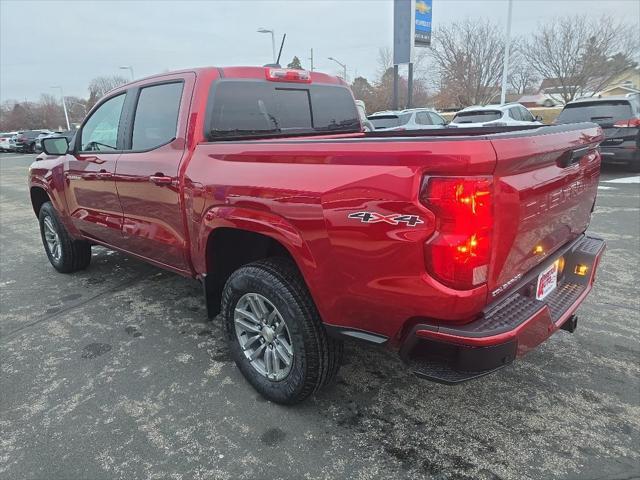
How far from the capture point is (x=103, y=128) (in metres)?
3.91

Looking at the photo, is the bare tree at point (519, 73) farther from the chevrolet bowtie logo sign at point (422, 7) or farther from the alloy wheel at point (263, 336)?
the alloy wheel at point (263, 336)

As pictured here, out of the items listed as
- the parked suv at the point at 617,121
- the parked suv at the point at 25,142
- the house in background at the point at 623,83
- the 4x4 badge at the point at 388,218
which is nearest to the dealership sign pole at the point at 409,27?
the house in background at the point at 623,83

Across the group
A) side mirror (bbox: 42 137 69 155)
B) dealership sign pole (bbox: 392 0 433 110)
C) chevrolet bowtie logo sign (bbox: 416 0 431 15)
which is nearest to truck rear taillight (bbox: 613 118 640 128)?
side mirror (bbox: 42 137 69 155)

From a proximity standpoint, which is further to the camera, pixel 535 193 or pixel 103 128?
pixel 103 128

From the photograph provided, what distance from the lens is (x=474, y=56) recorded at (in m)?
35.5

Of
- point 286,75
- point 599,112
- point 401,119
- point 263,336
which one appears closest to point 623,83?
Result: point 401,119

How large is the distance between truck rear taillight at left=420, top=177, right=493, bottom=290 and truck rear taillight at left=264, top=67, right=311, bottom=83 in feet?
6.48

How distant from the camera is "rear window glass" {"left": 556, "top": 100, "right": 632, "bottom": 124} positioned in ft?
30.8

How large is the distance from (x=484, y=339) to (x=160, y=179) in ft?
7.39

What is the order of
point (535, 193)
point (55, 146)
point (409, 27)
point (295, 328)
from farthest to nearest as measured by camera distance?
1. point (409, 27)
2. point (55, 146)
3. point (295, 328)
4. point (535, 193)

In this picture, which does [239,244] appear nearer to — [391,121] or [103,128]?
[103,128]

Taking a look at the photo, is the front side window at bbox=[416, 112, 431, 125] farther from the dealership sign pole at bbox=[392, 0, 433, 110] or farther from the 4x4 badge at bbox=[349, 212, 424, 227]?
the dealership sign pole at bbox=[392, 0, 433, 110]

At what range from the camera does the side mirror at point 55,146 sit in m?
4.26

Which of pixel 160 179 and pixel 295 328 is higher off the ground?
pixel 160 179
